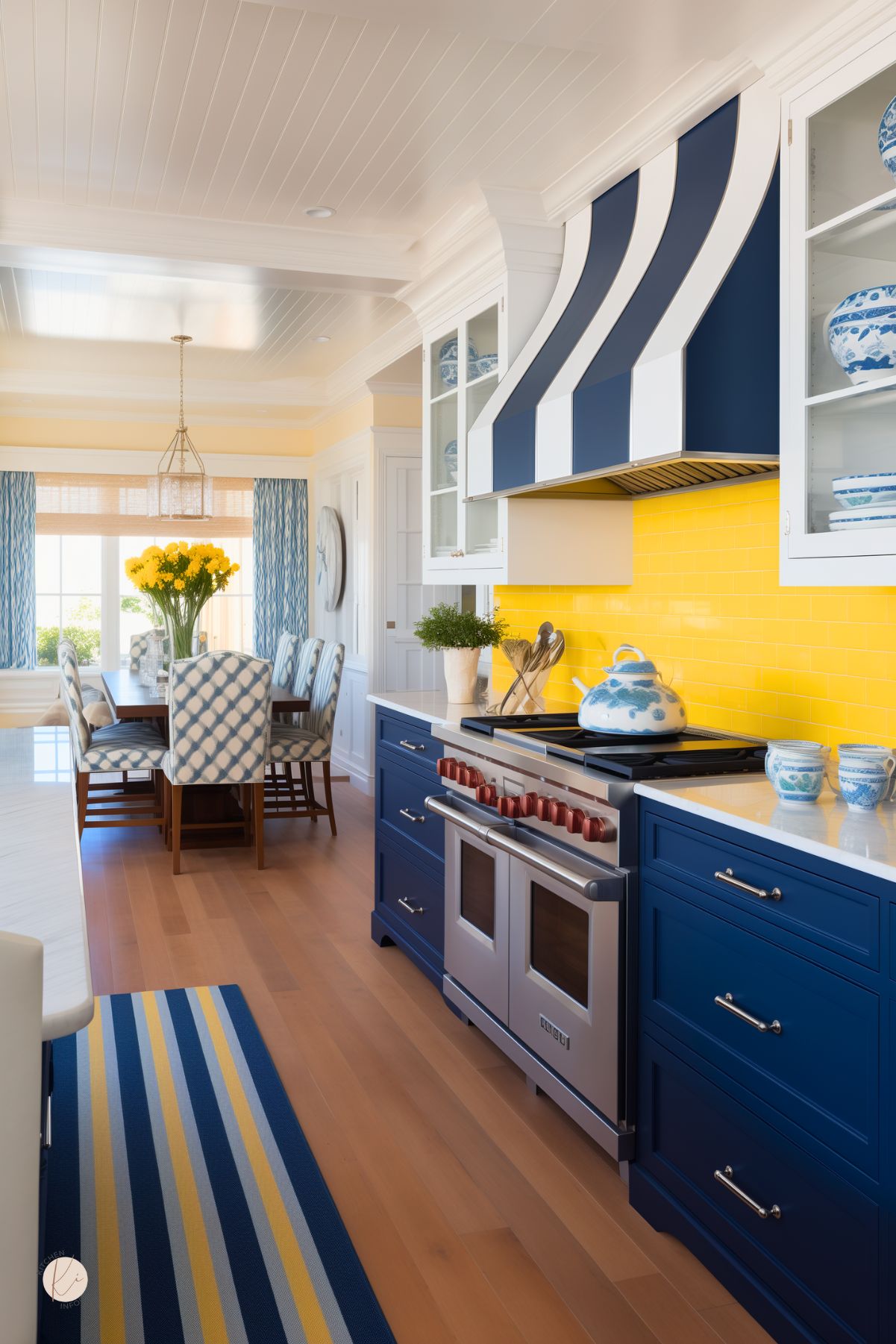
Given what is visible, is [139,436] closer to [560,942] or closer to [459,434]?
[459,434]

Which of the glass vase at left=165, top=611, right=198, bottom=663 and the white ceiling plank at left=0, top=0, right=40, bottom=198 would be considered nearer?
the white ceiling plank at left=0, top=0, right=40, bottom=198

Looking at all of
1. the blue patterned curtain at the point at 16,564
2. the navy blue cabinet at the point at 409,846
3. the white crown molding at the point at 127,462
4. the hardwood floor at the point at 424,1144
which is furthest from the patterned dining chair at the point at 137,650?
the navy blue cabinet at the point at 409,846

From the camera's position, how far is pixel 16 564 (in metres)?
8.31

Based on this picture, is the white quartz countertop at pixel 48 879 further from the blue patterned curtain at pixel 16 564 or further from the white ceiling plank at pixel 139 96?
the blue patterned curtain at pixel 16 564

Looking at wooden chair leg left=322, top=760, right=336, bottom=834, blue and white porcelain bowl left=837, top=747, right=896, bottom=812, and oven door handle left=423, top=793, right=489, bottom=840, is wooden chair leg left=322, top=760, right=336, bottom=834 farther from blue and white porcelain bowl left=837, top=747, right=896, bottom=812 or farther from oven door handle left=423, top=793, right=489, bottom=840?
blue and white porcelain bowl left=837, top=747, right=896, bottom=812

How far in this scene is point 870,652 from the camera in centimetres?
249

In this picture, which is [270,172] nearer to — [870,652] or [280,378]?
[870,652]

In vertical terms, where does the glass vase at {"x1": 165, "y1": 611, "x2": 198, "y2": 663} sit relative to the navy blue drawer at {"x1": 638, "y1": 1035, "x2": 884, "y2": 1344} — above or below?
above

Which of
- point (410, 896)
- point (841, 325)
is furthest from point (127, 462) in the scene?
point (841, 325)

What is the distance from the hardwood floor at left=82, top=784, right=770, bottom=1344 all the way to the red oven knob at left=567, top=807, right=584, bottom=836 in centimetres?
79

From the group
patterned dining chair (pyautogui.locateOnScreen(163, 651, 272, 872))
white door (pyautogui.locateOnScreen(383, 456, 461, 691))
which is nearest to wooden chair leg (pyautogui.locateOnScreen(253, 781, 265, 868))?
patterned dining chair (pyautogui.locateOnScreen(163, 651, 272, 872))

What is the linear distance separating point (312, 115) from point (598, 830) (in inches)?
89.8

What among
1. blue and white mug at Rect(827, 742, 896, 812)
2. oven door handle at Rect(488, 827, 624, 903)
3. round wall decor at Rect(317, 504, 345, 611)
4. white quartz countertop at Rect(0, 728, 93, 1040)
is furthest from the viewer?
round wall decor at Rect(317, 504, 345, 611)

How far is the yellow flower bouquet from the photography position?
234 inches
